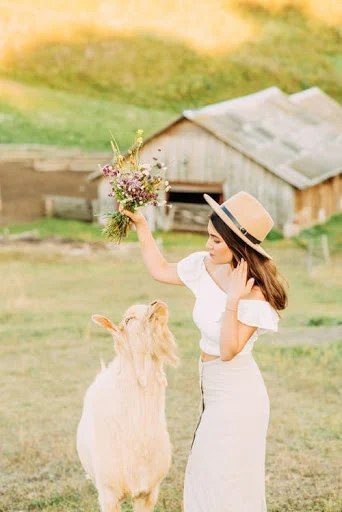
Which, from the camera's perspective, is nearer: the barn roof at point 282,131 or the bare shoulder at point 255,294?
the bare shoulder at point 255,294

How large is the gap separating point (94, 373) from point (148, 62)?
18.7 metres

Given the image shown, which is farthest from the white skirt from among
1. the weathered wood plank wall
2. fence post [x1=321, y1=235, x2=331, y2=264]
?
the weathered wood plank wall

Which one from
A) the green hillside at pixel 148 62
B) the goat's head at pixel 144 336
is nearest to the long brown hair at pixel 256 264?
the goat's head at pixel 144 336

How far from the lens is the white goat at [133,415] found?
3969 millimetres

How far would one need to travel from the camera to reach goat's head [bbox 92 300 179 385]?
3.90 m

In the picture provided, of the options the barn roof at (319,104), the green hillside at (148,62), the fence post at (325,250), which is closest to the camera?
the fence post at (325,250)

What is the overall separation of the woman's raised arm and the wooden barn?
51.0 ft

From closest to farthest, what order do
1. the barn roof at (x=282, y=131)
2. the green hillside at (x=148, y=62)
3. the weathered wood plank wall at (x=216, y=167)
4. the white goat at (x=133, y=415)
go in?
the white goat at (x=133, y=415) → the weathered wood plank wall at (x=216, y=167) → the barn roof at (x=282, y=131) → the green hillside at (x=148, y=62)

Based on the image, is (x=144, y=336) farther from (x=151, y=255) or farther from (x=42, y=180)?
(x=42, y=180)

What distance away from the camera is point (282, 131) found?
24.5m

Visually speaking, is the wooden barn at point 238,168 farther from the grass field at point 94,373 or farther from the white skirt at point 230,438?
the white skirt at point 230,438

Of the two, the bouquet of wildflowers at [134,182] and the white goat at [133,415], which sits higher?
the bouquet of wildflowers at [134,182]

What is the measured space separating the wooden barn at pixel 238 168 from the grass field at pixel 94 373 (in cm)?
415

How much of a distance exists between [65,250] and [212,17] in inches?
465
